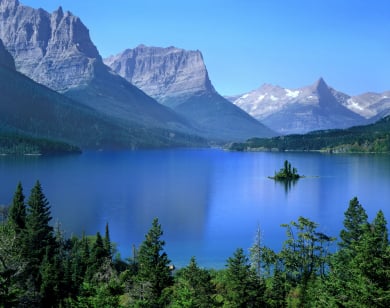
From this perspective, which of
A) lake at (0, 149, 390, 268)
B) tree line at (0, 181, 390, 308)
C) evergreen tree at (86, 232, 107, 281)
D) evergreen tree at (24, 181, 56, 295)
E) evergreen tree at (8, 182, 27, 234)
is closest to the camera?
tree line at (0, 181, 390, 308)

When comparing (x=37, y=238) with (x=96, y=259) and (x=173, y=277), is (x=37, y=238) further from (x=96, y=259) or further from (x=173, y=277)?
(x=173, y=277)

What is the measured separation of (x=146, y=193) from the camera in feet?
522

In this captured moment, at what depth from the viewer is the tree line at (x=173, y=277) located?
30797mm

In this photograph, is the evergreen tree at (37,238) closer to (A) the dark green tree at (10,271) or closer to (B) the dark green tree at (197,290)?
(A) the dark green tree at (10,271)

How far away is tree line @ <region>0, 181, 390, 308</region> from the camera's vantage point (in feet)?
101

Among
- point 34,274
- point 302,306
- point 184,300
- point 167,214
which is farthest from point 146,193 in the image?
point 184,300

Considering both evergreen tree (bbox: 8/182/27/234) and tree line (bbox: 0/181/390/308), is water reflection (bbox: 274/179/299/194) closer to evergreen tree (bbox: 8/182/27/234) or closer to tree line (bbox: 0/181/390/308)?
tree line (bbox: 0/181/390/308)

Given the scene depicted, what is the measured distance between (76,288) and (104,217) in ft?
205

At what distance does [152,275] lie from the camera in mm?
48562

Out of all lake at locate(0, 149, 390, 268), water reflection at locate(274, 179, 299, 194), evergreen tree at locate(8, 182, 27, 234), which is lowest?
lake at locate(0, 149, 390, 268)

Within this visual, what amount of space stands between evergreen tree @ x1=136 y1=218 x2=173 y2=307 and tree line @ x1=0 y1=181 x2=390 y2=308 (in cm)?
9

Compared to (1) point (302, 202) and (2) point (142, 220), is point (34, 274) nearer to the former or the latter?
(2) point (142, 220)

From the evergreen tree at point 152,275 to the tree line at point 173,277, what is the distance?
94mm

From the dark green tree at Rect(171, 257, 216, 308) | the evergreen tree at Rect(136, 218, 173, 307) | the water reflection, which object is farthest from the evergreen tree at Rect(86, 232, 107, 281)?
the water reflection
